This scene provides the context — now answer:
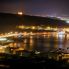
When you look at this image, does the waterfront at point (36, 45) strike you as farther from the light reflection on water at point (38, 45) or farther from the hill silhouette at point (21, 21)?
the hill silhouette at point (21, 21)

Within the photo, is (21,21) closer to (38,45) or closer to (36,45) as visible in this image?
(38,45)

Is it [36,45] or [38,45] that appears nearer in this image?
[36,45]

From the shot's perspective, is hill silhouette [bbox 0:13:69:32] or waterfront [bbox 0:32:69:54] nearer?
waterfront [bbox 0:32:69:54]

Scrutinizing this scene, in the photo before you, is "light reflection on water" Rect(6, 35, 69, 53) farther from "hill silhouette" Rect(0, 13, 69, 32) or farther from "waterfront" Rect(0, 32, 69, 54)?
"hill silhouette" Rect(0, 13, 69, 32)

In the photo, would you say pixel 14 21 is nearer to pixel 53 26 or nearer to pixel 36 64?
pixel 53 26

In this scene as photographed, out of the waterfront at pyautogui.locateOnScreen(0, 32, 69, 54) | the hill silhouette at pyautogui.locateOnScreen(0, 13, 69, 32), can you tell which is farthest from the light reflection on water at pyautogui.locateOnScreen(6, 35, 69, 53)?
the hill silhouette at pyautogui.locateOnScreen(0, 13, 69, 32)

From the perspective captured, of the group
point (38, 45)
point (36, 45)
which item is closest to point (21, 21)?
point (38, 45)

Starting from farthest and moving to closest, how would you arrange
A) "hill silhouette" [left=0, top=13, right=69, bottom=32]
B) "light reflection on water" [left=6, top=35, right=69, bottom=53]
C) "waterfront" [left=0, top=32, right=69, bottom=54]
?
"hill silhouette" [left=0, top=13, right=69, bottom=32]
"light reflection on water" [left=6, top=35, right=69, bottom=53]
"waterfront" [left=0, top=32, right=69, bottom=54]

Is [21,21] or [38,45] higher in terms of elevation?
[21,21]

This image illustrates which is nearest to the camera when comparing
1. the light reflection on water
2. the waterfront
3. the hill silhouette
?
the waterfront

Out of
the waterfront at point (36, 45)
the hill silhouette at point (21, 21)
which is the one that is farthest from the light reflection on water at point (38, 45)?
the hill silhouette at point (21, 21)

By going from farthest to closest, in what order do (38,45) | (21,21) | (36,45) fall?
(21,21)
(38,45)
(36,45)

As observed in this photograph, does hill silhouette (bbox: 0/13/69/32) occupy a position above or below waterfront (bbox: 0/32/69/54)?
above
